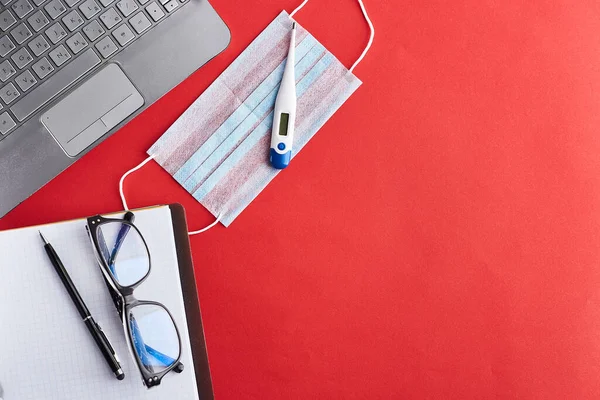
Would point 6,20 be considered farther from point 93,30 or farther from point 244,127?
point 244,127

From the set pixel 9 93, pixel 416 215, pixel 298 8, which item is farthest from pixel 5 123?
pixel 416 215

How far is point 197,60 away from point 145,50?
65mm

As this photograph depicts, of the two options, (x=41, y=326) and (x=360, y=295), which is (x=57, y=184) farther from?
(x=360, y=295)

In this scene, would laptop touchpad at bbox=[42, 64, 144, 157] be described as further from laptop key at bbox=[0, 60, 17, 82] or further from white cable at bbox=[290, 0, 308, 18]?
white cable at bbox=[290, 0, 308, 18]

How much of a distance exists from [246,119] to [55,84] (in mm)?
237

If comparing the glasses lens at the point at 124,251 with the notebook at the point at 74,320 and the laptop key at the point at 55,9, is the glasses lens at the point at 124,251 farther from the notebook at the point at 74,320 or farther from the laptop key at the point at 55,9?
the laptop key at the point at 55,9

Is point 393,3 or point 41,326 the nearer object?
point 41,326

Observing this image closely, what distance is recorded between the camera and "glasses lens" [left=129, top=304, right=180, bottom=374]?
0.65 m

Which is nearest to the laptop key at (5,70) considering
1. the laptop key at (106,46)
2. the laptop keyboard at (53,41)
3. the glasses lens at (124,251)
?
the laptop keyboard at (53,41)

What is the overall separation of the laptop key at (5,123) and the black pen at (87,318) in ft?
0.44

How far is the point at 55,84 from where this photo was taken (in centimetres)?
69

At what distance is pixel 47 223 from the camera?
68cm

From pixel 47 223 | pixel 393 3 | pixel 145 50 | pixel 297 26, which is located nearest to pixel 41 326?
pixel 47 223

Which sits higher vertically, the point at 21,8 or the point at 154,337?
the point at 21,8
